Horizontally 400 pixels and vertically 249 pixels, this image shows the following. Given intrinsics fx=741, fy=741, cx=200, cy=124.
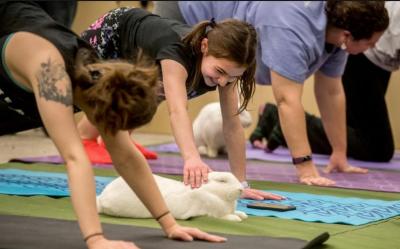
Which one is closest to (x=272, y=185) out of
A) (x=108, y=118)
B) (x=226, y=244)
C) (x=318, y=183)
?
(x=318, y=183)

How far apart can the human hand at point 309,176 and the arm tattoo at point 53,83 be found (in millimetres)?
1367

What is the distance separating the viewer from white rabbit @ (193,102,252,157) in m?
3.38

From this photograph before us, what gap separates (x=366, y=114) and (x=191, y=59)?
178 cm

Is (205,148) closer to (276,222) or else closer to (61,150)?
(276,222)

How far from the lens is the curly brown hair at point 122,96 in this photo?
4.18ft

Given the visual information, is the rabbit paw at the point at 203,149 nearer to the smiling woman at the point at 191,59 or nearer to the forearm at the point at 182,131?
the smiling woman at the point at 191,59

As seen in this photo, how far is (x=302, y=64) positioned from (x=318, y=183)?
0.42 m

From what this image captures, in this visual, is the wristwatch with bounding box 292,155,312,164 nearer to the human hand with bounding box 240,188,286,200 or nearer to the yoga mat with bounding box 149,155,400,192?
the yoga mat with bounding box 149,155,400,192

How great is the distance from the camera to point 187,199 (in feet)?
5.63

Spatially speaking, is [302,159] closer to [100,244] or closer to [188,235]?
[188,235]

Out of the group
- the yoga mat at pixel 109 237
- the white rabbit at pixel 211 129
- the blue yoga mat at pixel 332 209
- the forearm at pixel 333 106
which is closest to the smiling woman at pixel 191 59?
the blue yoga mat at pixel 332 209

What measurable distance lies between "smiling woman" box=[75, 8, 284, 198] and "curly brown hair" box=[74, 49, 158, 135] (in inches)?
17.9

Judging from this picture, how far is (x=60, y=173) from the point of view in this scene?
2.59 m

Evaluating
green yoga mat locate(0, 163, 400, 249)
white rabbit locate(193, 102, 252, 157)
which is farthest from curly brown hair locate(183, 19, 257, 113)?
white rabbit locate(193, 102, 252, 157)
